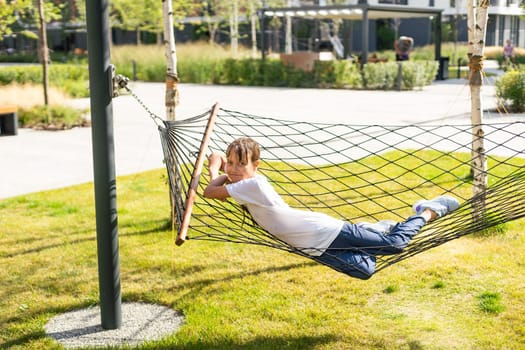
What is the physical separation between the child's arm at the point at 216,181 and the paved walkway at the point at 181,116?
3.37m

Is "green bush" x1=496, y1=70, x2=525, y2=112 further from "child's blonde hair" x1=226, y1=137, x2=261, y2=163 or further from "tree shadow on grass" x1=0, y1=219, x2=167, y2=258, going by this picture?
"child's blonde hair" x1=226, y1=137, x2=261, y2=163

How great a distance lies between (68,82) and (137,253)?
11753 mm

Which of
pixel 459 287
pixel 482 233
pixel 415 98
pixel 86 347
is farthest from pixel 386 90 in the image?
pixel 86 347

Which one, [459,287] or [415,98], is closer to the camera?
[459,287]

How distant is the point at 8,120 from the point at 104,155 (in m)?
7.71

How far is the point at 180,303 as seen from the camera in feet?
13.4

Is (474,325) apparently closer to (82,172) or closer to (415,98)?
(82,172)

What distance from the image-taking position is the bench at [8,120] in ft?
34.9

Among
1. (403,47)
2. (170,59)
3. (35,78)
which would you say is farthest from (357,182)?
(403,47)

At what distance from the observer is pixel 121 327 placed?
3.80 metres

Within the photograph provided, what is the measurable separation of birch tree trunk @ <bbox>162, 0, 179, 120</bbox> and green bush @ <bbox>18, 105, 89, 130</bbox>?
6520 millimetres

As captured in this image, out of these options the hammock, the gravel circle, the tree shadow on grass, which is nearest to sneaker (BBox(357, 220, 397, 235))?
the hammock

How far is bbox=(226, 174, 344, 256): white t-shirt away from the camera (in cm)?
342

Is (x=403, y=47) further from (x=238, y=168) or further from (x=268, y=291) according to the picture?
(x=238, y=168)
